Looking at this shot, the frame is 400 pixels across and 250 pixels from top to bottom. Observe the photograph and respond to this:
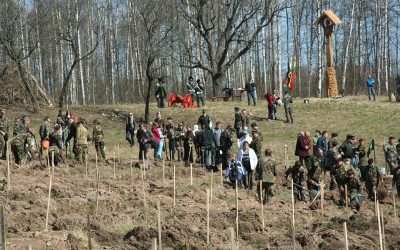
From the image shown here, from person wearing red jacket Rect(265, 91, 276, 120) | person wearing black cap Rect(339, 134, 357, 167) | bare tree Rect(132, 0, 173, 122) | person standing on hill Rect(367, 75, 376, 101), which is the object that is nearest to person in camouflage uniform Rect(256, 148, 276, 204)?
person wearing black cap Rect(339, 134, 357, 167)

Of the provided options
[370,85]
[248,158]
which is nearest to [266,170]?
[248,158]

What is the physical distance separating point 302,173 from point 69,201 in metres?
6.58

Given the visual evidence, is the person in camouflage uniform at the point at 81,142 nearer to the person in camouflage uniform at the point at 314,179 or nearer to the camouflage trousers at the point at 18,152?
the camouflage trousers at the point at 18,152

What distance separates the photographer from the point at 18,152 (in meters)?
25.1

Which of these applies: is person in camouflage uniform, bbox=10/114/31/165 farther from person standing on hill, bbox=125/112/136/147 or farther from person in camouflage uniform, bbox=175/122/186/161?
person standing on hill, bbox=125/112/136/147

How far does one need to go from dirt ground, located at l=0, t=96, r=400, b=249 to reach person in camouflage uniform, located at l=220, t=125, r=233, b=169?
20.8 inches

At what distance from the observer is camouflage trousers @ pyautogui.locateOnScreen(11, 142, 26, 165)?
2506cm

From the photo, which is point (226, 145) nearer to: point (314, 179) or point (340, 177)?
point (314, 179)

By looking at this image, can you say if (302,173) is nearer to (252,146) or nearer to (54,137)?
(252,146)

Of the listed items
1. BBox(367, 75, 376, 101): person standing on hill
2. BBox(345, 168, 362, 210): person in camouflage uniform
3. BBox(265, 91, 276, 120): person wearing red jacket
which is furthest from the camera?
BBox(367, 75, 376, 101): person standing on hill

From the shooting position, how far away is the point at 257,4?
161 ft

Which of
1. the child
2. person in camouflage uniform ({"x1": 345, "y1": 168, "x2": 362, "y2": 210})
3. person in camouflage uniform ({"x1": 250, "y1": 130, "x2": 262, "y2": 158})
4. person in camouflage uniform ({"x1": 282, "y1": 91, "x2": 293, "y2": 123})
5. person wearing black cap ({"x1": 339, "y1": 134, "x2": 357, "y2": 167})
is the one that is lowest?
person in camouflage uniform ({"x1": 345, "y1": 168, "x2": 362, "y2": 210})

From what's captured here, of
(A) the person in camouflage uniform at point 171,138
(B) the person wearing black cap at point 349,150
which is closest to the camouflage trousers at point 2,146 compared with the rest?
(A) the person in camouflage uniform at point 171,138

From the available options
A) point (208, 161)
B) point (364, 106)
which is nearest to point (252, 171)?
point (208, 161)
